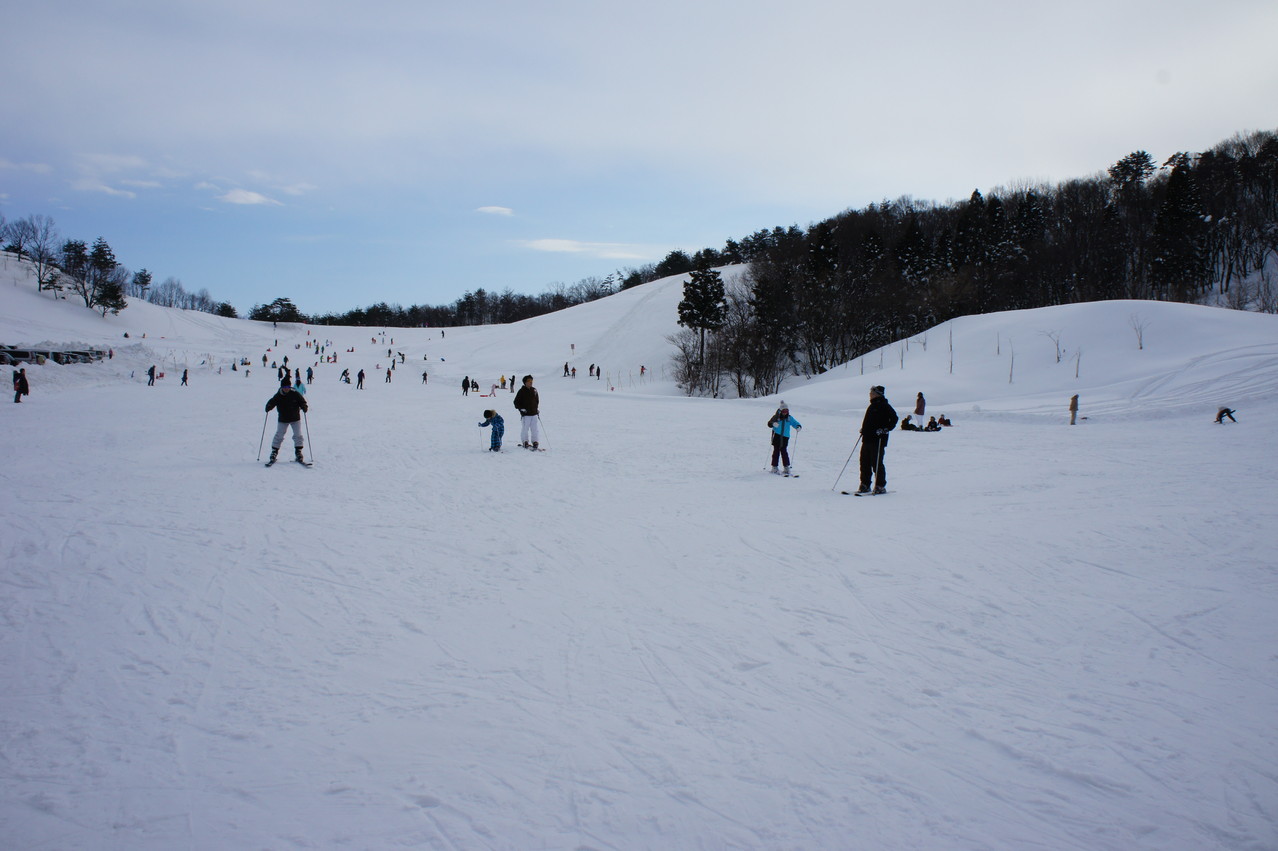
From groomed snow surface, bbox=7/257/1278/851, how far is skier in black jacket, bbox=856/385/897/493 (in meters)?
0.44

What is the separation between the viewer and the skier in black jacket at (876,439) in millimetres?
10453

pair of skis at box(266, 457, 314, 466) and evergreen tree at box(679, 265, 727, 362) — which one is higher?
evergreen tree at box(679, 265, 727, 362)

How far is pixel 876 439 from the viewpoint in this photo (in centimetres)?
1074

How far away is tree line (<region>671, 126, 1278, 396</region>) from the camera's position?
50.2m

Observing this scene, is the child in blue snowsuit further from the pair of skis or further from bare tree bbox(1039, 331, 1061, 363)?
bare tree bbox(1039, 331, 1061, 363)

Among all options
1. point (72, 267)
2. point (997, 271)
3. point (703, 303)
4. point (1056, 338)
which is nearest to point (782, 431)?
point (1056, 338)

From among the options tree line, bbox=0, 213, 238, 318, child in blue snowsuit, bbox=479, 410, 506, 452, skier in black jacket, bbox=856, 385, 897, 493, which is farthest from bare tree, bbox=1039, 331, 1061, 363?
tree line, bbox=0, 213, 238, 318

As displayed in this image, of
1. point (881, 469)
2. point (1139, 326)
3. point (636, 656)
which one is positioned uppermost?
point (1139, 326)

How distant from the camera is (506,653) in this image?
4875 mm

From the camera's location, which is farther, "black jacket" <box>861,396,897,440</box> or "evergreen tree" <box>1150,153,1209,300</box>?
"evergreen tree" <box>1150,153,1209,300</box>

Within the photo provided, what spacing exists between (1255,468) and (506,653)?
13828 mm

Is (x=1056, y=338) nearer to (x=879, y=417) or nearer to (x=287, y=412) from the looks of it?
(x=879, y=417)

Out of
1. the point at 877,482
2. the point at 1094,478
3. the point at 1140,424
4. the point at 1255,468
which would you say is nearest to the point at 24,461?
the point at 877,482

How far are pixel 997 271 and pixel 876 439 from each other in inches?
2138
